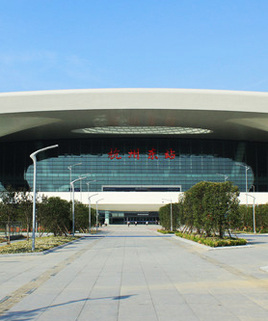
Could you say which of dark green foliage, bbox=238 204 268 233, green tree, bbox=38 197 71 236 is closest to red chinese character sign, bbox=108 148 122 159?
dark green foliage, bbox=238 204 268 233

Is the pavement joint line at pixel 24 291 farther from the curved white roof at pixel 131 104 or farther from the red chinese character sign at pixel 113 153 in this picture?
the red chinese character sign at pixel 113 153

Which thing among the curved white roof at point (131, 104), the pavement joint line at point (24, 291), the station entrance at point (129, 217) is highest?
the curved white roof at point (131, 104)

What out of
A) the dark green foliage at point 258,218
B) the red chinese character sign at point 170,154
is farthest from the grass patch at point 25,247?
the red chinese character sign at point 170,154

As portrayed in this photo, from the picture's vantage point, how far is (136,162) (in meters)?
97.1

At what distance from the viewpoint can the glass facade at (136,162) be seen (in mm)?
95000

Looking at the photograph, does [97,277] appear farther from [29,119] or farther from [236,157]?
[236,157]

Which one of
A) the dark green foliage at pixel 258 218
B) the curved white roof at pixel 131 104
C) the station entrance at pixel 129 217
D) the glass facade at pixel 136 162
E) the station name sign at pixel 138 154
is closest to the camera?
the dark green foliage at pixel 258 218

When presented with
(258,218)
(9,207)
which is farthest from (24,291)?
(258,218)

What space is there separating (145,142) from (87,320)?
88031 mm

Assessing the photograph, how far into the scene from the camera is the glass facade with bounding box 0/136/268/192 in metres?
95.0

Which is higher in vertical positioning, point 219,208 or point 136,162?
point 136,162

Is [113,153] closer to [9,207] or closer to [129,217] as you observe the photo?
[129,217]

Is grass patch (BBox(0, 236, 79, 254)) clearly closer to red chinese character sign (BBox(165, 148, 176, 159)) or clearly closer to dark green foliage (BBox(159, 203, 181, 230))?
dark green foliage (BBox(159, 203, 181, 230))

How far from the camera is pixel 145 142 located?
95625 mm
